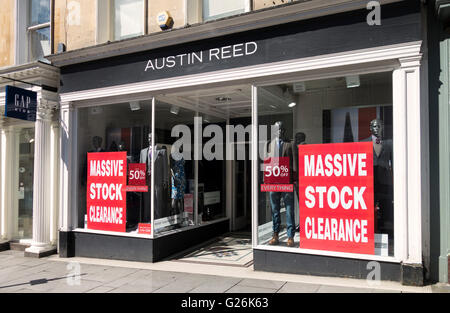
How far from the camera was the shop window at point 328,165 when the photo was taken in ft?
17.8

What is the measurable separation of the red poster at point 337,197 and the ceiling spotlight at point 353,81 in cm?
96

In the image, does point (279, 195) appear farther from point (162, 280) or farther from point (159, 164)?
point (159, 164)

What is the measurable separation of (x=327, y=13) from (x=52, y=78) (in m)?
6.15

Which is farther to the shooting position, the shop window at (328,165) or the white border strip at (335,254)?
the shop window at (328,165)

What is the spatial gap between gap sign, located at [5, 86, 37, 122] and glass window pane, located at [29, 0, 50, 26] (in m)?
2.55

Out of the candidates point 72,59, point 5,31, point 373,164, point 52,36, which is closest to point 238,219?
point 373,164

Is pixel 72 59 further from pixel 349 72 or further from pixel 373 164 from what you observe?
pixel 373 164

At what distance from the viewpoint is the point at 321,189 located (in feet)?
19.2

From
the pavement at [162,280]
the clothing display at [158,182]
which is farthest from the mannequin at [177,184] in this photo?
the pavement at [162,280]

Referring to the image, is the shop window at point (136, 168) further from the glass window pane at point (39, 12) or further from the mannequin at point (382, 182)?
the mannequin at point (382, 182)

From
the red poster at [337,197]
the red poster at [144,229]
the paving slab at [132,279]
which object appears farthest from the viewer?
the red poster at [144,229]

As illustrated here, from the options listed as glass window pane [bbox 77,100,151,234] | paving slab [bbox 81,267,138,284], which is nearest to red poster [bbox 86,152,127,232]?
glass window pane [bbox 77,100,151,234]

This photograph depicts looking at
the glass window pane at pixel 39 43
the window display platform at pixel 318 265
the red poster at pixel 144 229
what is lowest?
the window display platform at pixel 318 265

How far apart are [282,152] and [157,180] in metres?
2.83
